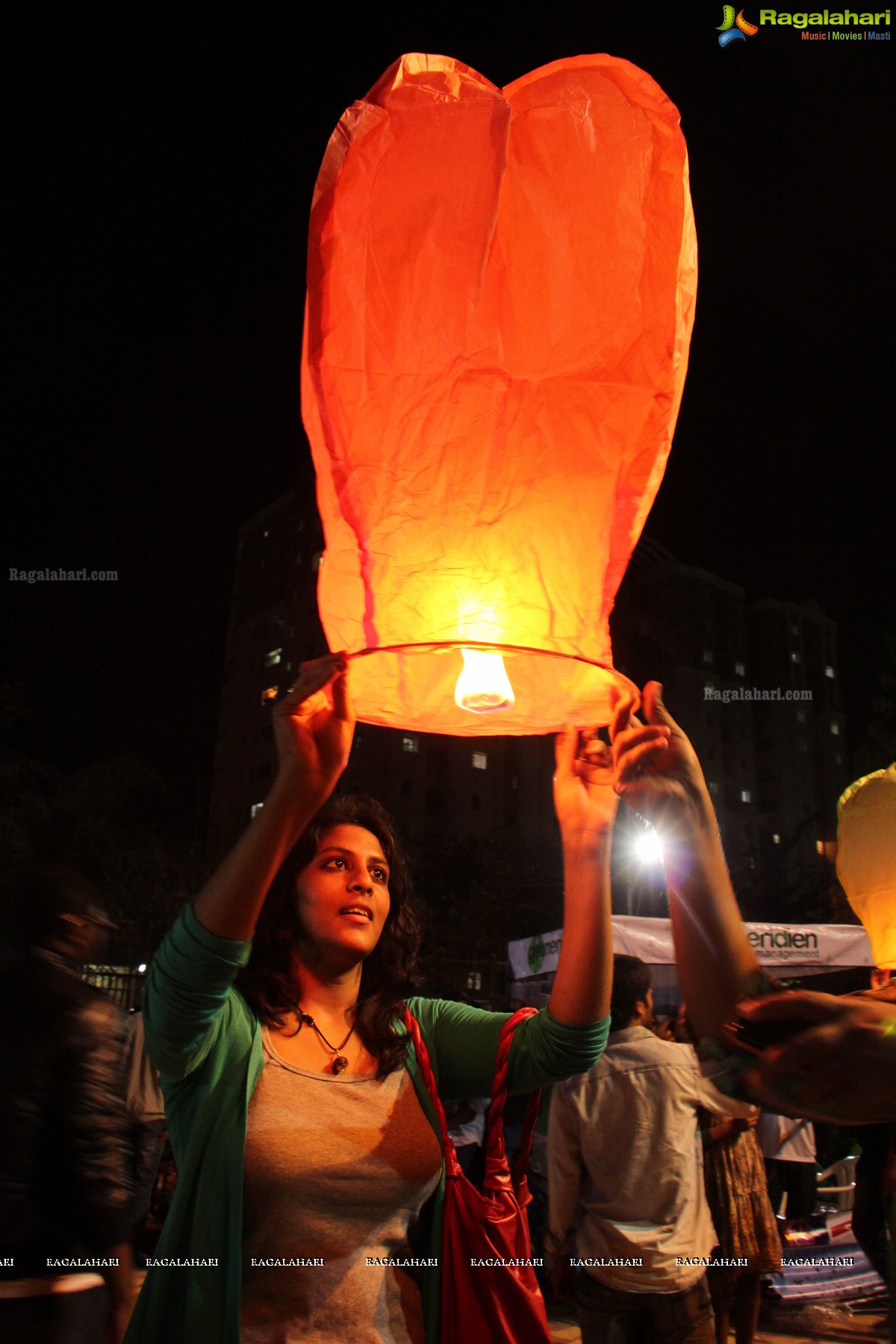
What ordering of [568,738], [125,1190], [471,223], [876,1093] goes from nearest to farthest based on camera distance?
1. [876,1093]
2. [471,223]
3. [568,738]
4. [125,1190]

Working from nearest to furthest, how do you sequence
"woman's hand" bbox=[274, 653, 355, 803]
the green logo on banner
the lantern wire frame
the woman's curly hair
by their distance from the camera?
1. the lantern wire frame
2. "woman's hand" bbox=[274, 653, 355, 803]
3. the woman's curly hair
4. the green logo on banner

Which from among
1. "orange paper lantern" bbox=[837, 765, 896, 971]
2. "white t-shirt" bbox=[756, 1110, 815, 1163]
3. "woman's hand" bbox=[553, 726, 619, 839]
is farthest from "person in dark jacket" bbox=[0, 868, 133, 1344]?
"white t-shirt" bbox=[756, 1110, 815, 1163]

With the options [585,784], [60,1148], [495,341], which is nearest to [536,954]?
[60,1148]

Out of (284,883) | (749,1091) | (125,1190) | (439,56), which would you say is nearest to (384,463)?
(439,56)

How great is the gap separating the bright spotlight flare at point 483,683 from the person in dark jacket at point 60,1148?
1.66 metres

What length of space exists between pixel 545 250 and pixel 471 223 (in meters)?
0.13

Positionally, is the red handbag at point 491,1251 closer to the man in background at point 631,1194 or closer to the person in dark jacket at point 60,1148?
the person in dark jacket at point 60,1148

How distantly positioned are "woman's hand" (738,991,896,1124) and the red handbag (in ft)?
3.86

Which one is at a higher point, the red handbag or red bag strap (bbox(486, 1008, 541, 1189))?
red bag strap (bbox(486, 1008, 541, 1189))

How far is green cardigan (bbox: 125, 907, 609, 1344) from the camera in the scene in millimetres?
1705

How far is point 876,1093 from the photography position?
3.48 ft

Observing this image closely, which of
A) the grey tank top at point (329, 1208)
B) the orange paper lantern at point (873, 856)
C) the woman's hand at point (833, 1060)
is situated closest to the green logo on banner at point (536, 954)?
the orange paper lantern at point (873, 856)

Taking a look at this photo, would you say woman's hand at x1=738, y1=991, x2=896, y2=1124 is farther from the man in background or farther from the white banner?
the white banner

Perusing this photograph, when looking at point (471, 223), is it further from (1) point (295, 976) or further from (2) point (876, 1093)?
(1) point (295, 976)
